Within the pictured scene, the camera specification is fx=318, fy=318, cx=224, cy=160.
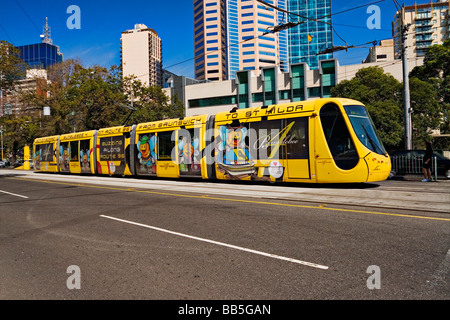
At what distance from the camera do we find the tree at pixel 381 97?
29.0 meters

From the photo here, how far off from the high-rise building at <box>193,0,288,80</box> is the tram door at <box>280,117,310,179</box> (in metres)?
119

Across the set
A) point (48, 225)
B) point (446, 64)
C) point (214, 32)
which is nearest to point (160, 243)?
point (48, 225)

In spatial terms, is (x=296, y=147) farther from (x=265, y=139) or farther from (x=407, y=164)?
(x=407, y=164)

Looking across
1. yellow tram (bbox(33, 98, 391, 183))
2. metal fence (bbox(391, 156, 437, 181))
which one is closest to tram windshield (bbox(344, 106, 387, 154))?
yellow tram (bbox(33, 98, 391, 183))

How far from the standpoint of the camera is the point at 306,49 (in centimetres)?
16525

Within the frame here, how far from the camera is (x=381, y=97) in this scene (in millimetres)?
32594

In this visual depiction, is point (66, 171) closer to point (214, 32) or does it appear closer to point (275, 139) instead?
point (275, 139)

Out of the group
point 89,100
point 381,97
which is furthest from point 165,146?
point 89,100

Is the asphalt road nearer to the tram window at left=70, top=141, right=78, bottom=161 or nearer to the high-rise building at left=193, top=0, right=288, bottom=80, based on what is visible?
the tram window at left=70, top=141, right=78, bottom=161

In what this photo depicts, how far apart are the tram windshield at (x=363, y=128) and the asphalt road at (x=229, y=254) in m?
3.79

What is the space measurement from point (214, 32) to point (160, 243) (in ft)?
440

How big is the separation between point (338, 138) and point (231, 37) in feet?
424

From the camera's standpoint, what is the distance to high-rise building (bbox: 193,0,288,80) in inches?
5032

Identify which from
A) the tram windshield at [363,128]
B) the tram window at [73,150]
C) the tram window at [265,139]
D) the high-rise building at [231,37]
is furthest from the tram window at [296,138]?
the high-rise building at [231,37]
